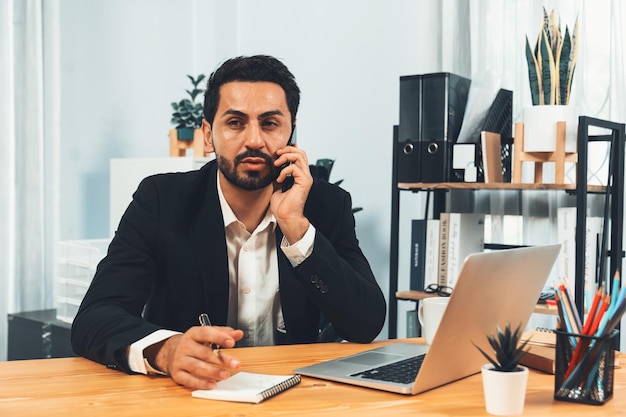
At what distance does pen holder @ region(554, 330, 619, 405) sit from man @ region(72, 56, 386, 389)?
0.53 m

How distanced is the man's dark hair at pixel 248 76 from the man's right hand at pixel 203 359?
76 cm

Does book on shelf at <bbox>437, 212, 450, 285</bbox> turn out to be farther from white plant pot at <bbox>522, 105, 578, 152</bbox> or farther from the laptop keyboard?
the laptop keyboard

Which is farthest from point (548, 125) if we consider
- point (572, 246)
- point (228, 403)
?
point (228, 403)

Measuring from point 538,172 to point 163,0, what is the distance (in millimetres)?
2316

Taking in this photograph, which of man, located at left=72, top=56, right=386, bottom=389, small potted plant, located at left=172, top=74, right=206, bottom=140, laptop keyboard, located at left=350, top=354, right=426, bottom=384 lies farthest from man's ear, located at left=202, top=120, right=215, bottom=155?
small potted plant, located at left=172, top=74, right=206, bottom=140

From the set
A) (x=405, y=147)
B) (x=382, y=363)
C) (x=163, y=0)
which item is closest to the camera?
(x=382, y=363)

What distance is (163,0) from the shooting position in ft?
13.0

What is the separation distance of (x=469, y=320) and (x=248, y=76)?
904 mm

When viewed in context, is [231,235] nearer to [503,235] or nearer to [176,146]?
[503,235]

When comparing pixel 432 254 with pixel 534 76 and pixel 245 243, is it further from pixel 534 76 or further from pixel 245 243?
pixel 245 243

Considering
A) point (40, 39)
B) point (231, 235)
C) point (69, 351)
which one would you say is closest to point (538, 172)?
point (231, 235)

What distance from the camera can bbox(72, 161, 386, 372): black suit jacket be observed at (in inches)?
60.7

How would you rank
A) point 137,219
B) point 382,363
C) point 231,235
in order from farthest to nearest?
point 231,235 < point 137,219 < point 382,363

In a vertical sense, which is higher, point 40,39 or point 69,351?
point 40,39
